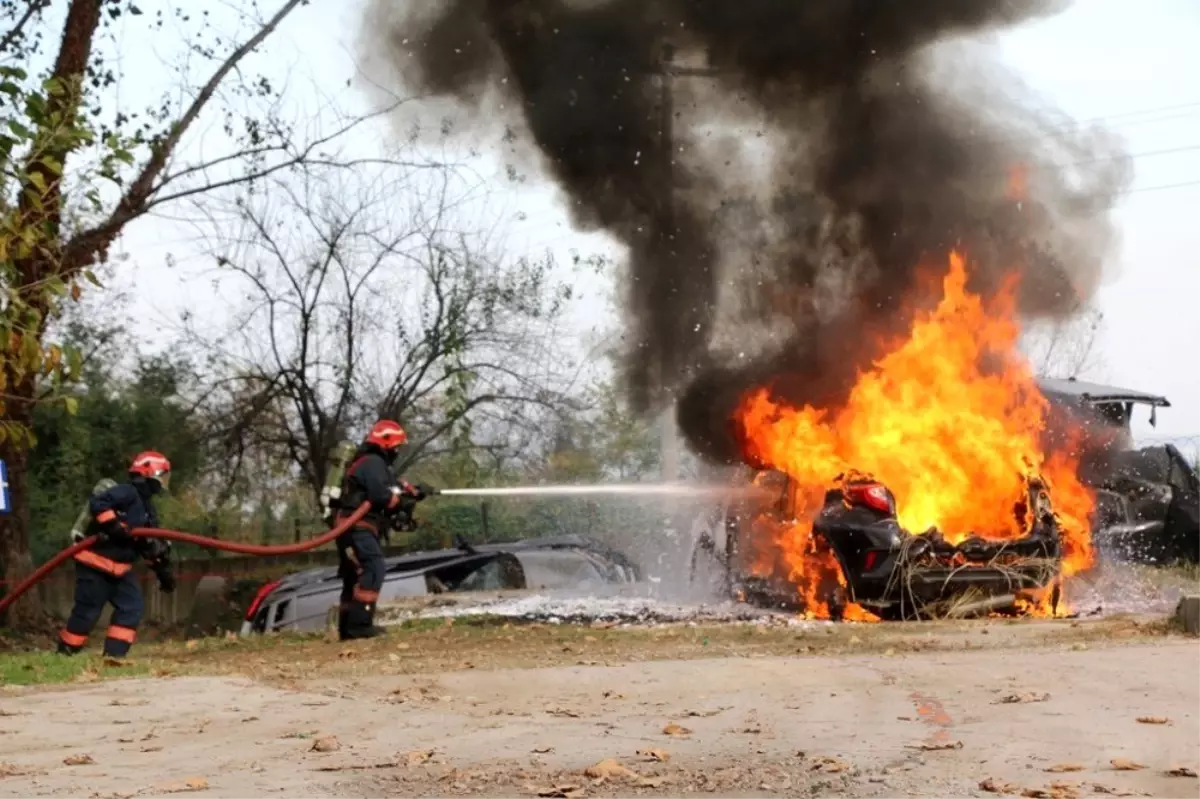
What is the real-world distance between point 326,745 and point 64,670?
13.6 ft

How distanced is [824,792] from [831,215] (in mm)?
10576

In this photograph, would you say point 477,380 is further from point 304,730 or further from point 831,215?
point 304,730

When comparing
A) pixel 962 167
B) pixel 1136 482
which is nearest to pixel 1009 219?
pixel 962 167

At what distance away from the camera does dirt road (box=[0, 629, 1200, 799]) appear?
5.27 m

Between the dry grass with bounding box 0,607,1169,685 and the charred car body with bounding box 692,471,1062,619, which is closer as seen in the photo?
the dry grass with bounding box 0,607,1169,685

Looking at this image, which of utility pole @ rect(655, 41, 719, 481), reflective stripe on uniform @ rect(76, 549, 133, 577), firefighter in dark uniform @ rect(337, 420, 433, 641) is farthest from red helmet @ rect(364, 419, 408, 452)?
utility pole @ rect(655, 41, 719, 481)

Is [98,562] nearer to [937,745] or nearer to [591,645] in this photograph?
[591,645]

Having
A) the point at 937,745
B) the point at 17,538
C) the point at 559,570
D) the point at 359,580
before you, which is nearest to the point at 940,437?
the point at 559,570

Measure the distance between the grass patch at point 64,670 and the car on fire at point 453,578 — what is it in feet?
7.63

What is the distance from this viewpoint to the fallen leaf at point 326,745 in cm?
600

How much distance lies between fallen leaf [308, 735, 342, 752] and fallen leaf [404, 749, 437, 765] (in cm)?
36

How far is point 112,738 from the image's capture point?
21.5ft

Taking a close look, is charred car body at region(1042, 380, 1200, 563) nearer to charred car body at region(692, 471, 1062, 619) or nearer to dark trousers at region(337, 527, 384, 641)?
charred car body at region(692, 471, 1062, 619)

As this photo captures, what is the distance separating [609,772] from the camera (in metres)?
5.35
